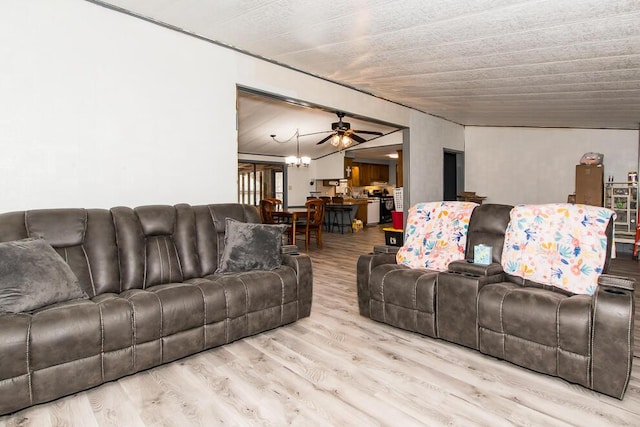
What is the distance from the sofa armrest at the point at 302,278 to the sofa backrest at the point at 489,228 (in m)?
1.33

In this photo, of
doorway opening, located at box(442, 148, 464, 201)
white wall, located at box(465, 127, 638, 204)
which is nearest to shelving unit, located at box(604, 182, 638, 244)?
white wall, located at box(465, 127, 638, 204)

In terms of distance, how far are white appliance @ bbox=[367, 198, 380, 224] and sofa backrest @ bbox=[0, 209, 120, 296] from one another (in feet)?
31.8

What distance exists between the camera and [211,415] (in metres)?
1.89

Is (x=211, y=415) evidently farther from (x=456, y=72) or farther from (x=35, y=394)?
(x=456, y=72)

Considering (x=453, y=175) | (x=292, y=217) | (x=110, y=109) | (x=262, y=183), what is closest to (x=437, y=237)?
(x=110, y=109)

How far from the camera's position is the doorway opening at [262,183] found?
11.3 meters

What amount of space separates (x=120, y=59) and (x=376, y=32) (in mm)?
2229

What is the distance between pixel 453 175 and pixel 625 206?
3.11 m

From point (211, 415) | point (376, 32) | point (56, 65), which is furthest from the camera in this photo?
point (376, 32)

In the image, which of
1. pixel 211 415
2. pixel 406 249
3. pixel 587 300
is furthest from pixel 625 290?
pixel 211 415

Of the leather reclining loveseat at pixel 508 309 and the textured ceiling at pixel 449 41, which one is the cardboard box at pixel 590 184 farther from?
the leather reclining loveseat at pixel 508 309

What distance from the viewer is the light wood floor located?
1.85 m

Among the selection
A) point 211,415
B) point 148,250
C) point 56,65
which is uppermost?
point 56,65

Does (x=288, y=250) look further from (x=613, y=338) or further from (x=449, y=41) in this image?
(x=449, y=41)
